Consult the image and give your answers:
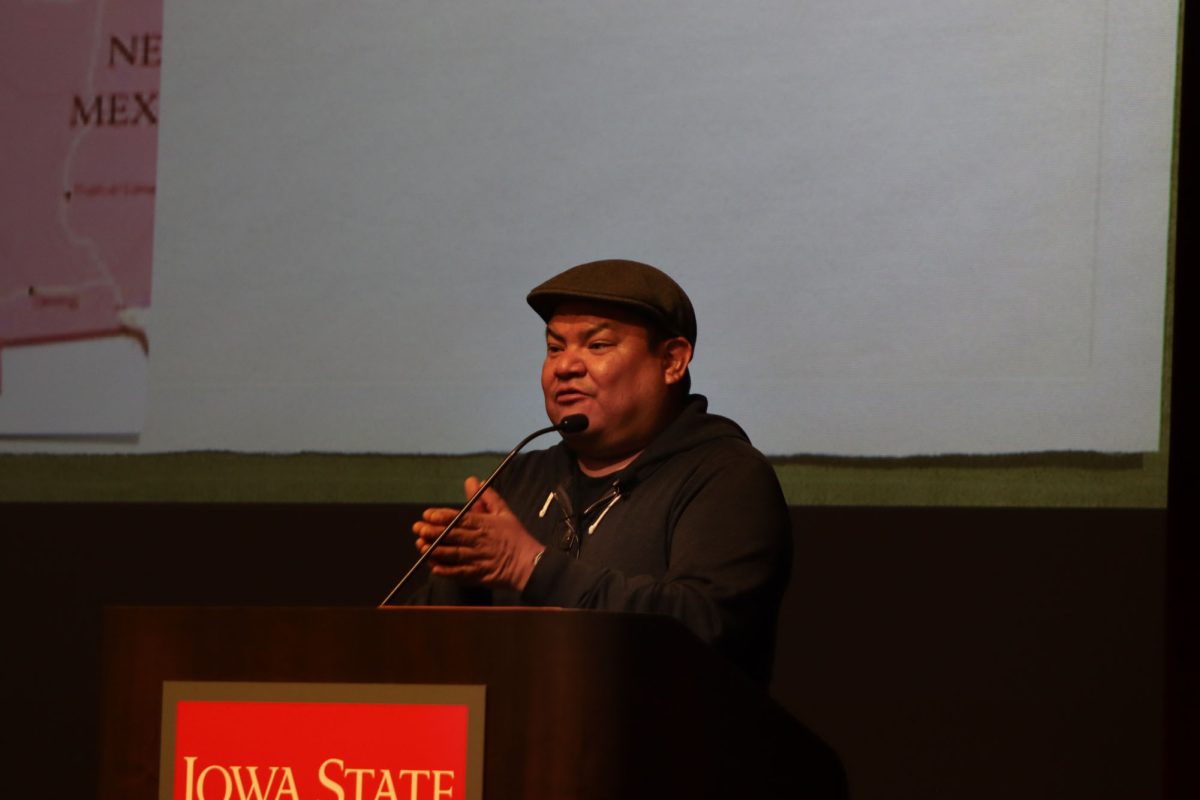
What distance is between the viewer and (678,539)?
89.9 inches

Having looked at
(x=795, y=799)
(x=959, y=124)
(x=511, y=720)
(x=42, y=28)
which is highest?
(x=42, y=28)

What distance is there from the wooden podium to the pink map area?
4.88 ft

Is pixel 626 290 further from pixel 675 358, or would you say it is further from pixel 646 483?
pixel 646 483

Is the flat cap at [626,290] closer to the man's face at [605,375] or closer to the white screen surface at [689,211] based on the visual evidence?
the man's face at [605,375]

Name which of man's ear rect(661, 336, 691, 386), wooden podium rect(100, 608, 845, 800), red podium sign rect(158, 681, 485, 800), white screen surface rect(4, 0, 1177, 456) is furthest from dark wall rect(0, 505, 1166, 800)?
Result: red podium sign rect(158, 681, 485, 800)

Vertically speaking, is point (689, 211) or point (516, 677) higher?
point (689, 211)

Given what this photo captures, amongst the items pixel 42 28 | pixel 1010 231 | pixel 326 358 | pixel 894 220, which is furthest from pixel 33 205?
pixel 1010 231

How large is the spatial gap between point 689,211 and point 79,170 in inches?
49.0

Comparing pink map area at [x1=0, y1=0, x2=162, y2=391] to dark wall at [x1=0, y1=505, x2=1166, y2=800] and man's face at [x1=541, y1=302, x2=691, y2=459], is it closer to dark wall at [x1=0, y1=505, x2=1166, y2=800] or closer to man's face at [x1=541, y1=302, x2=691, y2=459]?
dark wall at [x1=0, y1=505, x2=1166, y2=800]

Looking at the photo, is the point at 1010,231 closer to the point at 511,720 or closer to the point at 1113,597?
the point at 1113,597

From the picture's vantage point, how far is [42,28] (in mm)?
3232

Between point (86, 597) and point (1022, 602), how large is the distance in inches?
72.0

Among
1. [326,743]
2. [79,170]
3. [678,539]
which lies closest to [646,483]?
[678,539]

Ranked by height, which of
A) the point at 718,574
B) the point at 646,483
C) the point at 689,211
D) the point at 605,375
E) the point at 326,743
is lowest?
the point at 326,743
